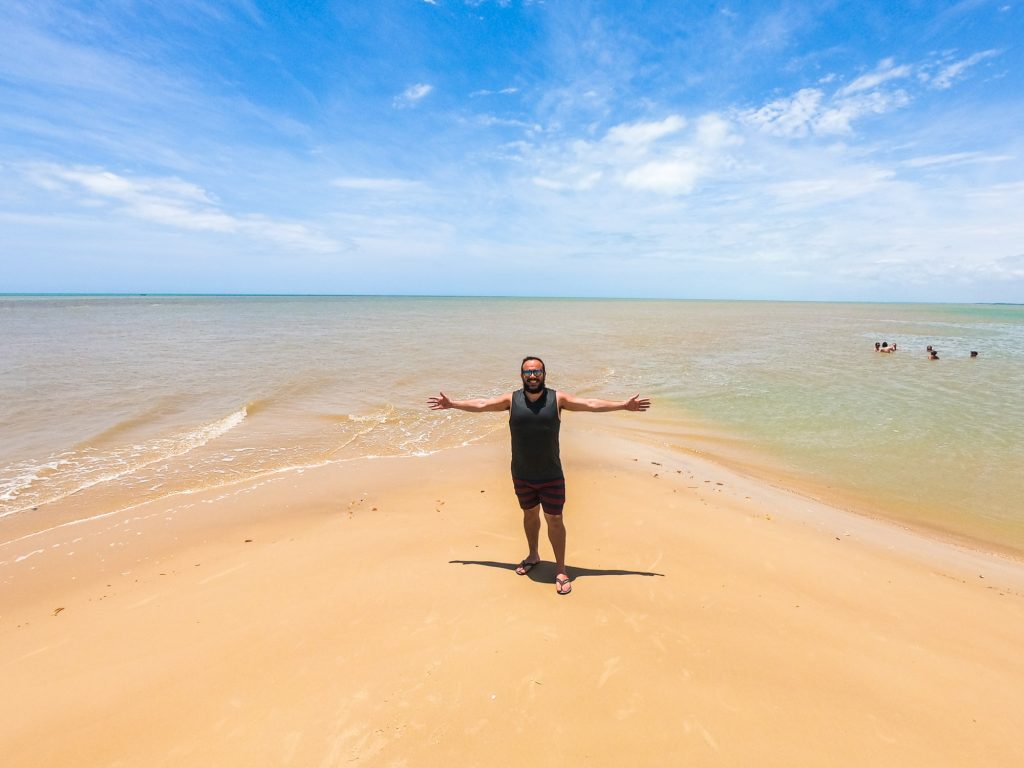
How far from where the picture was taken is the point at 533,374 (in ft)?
14.8

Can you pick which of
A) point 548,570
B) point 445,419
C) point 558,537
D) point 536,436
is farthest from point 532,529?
point 445,419

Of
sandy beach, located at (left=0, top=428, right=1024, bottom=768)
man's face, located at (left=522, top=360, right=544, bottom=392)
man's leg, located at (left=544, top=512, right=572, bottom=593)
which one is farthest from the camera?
man's leg, located at (left=544, top=512, right=572, bottom=593)

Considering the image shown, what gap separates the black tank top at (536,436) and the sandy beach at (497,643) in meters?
1.31

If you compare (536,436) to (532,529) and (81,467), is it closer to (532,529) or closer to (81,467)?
(532,529)

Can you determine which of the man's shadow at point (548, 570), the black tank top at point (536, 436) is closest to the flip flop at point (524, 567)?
the man's shadow at point (548, 570)

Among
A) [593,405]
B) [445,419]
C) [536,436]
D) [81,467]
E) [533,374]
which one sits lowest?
[445,419]

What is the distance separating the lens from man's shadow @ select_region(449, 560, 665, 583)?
521 cm

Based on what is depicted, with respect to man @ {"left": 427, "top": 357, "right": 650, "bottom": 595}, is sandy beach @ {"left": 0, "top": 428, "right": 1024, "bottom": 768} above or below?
below

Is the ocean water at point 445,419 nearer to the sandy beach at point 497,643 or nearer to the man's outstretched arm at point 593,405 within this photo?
the sandy beach at point 497,643

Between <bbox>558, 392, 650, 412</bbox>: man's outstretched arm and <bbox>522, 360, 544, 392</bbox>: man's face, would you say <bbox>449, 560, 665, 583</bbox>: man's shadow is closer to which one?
<bbox>558, 392, 650, 412</bbox>: man's outstretched arm

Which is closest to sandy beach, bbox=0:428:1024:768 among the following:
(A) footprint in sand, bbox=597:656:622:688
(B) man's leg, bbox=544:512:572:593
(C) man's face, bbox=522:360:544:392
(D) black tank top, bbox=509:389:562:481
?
(A) footprint in sand, bbox=597:656:622:688

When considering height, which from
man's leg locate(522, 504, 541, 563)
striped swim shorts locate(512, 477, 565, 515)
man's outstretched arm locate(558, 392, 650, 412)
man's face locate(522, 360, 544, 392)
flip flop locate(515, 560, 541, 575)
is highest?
man's face locate(522, 360, 544, 392)

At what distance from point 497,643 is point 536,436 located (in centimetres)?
188

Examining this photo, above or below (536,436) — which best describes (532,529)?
below
